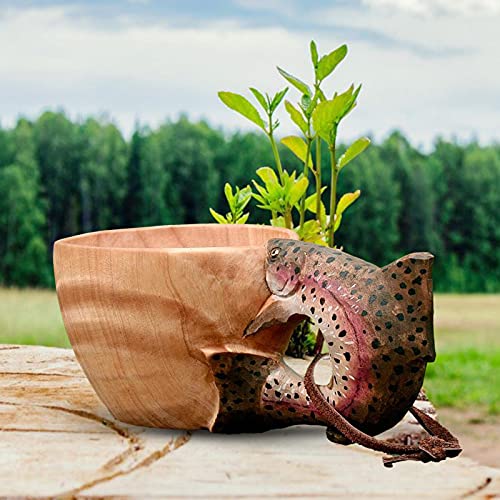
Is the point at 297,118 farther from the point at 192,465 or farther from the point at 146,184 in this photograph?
the point at 146,184

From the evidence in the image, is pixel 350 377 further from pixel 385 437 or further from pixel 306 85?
pixel 306 85

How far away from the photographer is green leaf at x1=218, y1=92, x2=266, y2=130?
52.9 inches

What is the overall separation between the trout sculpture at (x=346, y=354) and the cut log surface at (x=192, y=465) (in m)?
0.03

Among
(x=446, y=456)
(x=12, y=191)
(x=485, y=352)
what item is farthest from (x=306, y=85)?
(x=485, y=352)

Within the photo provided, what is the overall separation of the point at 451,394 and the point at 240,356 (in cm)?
318

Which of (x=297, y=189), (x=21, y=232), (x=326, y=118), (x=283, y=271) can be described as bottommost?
(x=21, y=232)

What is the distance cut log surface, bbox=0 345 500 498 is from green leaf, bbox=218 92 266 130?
54 cm

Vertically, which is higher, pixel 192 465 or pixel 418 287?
pixel 418 287

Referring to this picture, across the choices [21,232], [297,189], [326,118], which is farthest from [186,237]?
[21,232]

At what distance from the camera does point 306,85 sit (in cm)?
136

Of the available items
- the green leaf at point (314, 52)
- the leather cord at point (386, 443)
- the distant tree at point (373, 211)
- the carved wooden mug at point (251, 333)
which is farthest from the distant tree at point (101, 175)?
the leather cord at point (386, 443)

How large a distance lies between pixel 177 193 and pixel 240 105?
3.28m

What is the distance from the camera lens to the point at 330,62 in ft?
4.35

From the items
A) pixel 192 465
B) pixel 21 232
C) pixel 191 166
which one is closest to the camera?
pixel 192 465
